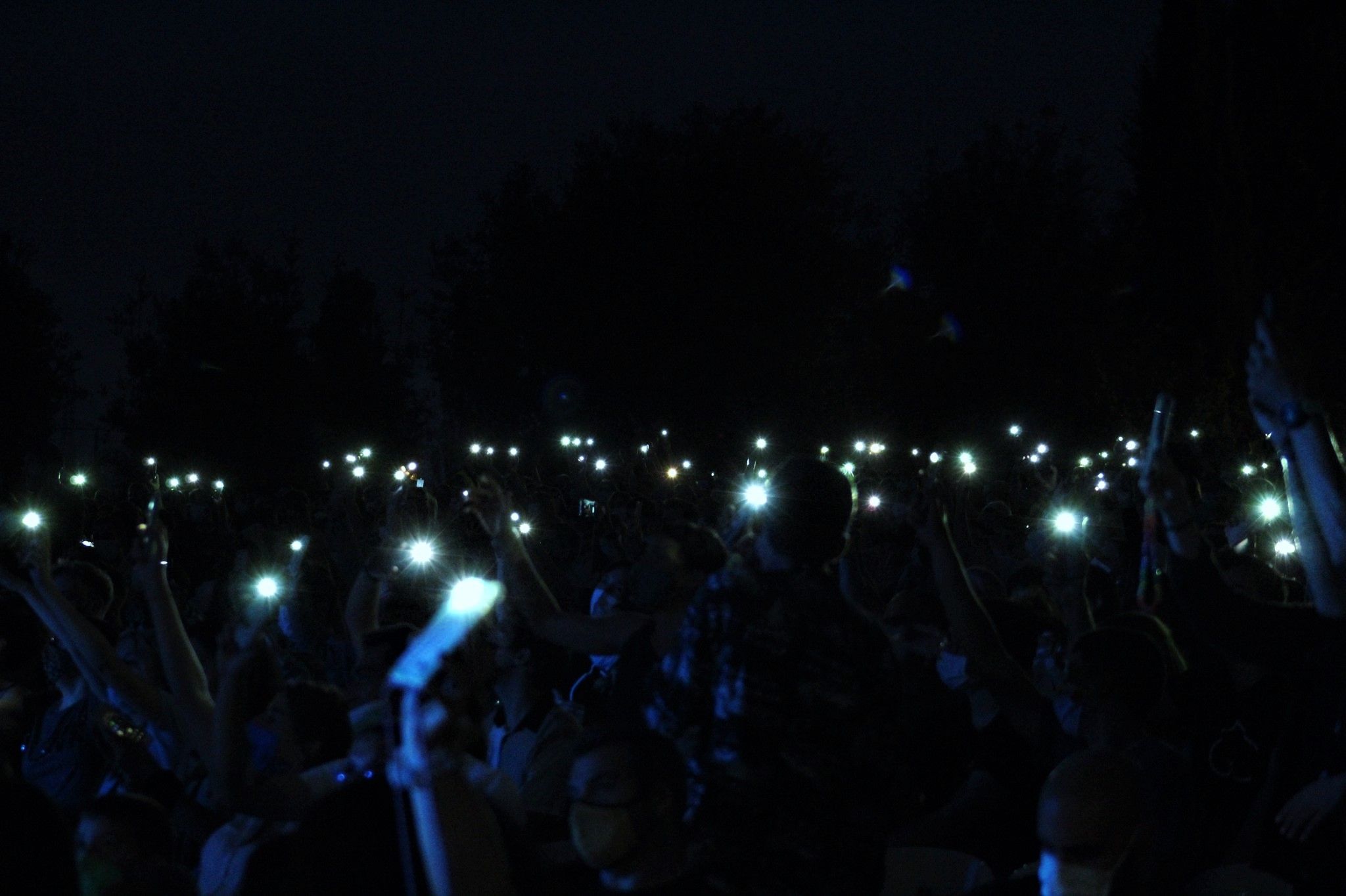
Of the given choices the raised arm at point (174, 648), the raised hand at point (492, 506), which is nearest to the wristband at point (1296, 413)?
the raised hand at point (492, 506)

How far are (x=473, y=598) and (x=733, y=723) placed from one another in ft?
3.83

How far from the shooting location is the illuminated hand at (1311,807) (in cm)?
313

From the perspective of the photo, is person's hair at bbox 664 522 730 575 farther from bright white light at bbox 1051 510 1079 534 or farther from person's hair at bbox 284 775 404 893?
person's hair at bbox 284 775 404 893

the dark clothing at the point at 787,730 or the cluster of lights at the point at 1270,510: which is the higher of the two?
the cluster of lights at the point at 1270,510

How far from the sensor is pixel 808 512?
331cm

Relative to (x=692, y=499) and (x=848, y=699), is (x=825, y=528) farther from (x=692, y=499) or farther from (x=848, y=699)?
(x=692, y=499)

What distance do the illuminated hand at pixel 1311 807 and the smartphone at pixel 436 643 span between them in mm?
2095

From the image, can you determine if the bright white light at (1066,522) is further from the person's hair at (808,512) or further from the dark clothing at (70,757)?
the dark clothing at (70,757)

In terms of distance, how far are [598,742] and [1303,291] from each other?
2181 cm

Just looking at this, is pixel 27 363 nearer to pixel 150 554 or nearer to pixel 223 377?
pixel 223 377

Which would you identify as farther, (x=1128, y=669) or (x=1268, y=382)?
(x=1128, y=669)

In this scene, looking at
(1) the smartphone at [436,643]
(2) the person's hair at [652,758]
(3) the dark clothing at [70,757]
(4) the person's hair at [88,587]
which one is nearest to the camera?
(1) the smartphone at [436,643]

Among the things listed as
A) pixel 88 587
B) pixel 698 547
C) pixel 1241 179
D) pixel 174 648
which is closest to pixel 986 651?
pixel 698 547

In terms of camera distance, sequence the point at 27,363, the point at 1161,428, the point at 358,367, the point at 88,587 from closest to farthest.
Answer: the point at 1161,428, the point at 88,587, the point at 27,363, the point at 358,367
